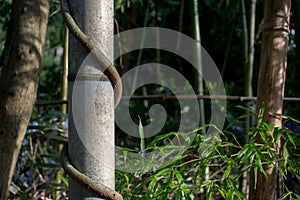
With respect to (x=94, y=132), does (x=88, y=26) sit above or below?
above

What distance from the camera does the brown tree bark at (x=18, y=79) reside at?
3.55 feet

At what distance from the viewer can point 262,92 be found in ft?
3.21

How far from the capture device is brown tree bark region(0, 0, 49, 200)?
3.55ft

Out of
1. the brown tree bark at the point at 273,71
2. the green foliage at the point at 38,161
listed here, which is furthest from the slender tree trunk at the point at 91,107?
the green foliage at the point at 38,161

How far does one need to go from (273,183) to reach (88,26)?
532mm

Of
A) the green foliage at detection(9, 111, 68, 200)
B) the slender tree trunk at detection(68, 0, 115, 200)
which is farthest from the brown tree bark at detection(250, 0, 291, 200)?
the green foliage at detection(9, 111, 68, 200)

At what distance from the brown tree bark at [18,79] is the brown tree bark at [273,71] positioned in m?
0.49

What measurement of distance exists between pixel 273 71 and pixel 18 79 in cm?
53

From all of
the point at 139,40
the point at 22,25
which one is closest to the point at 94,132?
the point at 22,25

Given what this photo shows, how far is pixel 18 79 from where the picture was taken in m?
1.09

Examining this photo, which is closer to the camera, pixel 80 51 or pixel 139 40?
pixel 80 51

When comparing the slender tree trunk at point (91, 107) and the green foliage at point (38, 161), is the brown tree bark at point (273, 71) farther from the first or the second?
the green foliage at point (38, 161)

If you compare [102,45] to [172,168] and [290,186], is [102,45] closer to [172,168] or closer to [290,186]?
[172,168]

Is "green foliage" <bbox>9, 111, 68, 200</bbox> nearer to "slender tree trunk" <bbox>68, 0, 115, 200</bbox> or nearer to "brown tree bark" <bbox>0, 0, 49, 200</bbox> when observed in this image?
"brown tree bark" <bbox>0, 0, 49, 200</bbox>
